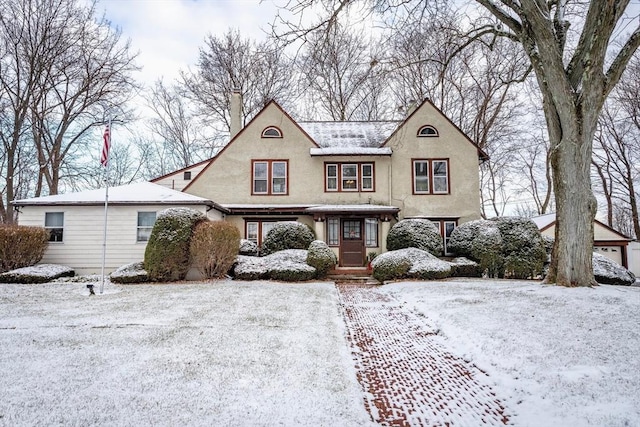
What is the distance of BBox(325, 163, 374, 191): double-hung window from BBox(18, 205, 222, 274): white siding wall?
6.52 metres

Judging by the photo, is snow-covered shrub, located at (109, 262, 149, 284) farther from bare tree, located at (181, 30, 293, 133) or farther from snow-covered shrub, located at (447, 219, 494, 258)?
bare tree, located at (181, 30, 293, 133)

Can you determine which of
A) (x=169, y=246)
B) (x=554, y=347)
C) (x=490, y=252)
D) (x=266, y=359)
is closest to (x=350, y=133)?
(x=490, y=252)

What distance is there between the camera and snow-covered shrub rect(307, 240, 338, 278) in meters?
13.7

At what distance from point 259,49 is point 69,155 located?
18.4 metres

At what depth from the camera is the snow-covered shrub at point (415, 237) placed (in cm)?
1511

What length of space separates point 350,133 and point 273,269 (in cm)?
1004

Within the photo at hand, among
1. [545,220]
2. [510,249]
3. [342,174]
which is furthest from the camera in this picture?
[545,220]

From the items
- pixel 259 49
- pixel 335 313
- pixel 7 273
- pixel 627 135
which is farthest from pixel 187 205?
pixel 627 135

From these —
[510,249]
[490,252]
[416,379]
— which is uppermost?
[510,249]

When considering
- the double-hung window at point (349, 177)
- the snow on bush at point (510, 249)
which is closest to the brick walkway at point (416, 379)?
the snow on bush at point (510, 249)

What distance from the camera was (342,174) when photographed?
18.2 meters

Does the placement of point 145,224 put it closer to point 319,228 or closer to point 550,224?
point 319,228

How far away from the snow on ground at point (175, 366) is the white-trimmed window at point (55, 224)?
27.0 ft

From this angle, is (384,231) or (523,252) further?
(384,231)
